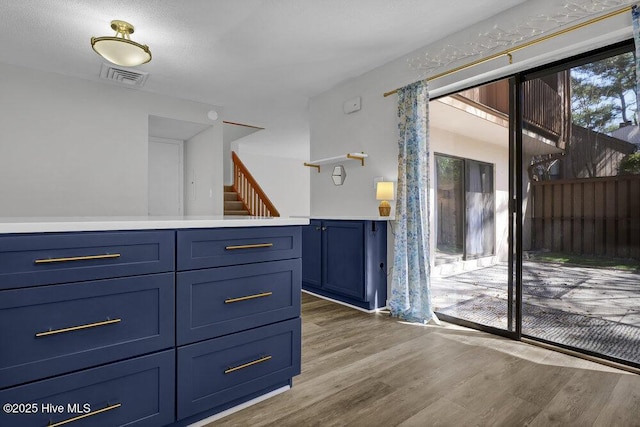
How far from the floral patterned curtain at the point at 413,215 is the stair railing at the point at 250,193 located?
2808 millimetres

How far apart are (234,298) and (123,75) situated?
3500 millimetres

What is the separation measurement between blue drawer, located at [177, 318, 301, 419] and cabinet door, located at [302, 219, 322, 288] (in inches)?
77.6

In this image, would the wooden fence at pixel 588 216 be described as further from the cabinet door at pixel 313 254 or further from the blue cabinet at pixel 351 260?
the cabinet door at pixel 313 254

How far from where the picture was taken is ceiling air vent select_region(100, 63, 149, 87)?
3656 millimetres

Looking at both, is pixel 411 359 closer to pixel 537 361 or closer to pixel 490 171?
pixel 537 361

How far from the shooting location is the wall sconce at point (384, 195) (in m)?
3.29

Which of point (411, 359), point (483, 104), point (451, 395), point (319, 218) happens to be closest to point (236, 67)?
point (319, 218)

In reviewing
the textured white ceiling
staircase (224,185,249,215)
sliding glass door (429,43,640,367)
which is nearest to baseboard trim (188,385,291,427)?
sliding glass door (429,43,640,367)

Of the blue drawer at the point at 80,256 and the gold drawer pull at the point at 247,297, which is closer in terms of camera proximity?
the blue drawer at the point at 80,256

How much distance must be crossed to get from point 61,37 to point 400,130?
3199mm

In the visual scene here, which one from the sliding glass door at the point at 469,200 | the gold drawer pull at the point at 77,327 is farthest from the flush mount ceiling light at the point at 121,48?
the sliding glass door at the point at 469,200

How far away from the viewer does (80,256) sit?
120 cm

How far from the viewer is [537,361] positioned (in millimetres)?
2182

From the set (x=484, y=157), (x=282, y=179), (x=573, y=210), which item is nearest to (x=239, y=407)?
(x=573, y=210)
